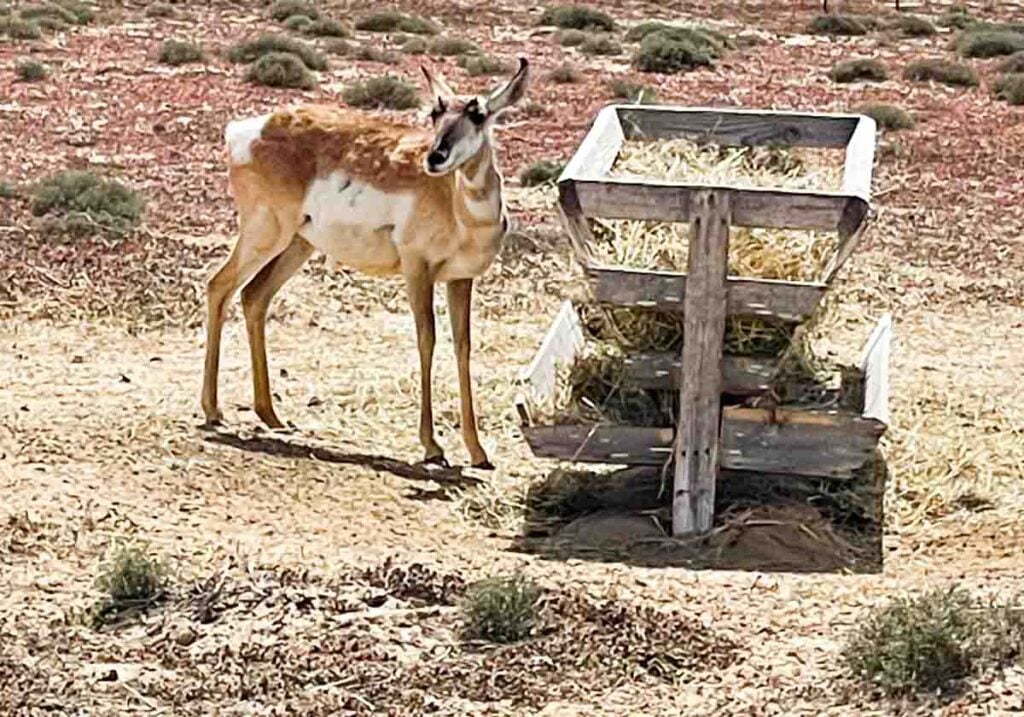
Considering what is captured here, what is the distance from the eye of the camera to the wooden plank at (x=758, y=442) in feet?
28.9

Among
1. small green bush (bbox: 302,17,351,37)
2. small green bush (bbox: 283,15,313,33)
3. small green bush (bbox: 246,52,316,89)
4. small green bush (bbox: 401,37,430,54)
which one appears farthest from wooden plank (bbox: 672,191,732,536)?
small green bush (bbox: 283,15,313,33)

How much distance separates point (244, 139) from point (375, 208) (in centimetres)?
92

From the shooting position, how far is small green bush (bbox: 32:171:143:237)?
15.3m

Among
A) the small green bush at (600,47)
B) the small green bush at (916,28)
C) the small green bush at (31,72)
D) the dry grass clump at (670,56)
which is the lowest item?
the small green bush at (916,28)

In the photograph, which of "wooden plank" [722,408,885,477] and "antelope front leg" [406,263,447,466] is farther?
"antelope front leg" [406,263,447,466]

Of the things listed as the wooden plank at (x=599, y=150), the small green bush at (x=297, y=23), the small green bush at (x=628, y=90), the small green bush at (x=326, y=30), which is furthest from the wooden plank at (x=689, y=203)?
the small green bush at (x=297, y=23)

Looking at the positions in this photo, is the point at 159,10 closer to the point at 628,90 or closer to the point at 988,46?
the point at 628,90

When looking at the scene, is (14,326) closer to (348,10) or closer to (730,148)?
(730,148)

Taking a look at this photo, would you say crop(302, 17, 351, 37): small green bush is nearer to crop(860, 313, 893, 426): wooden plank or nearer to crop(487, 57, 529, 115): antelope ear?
crop(860, 313, 893, 426): wooden plank

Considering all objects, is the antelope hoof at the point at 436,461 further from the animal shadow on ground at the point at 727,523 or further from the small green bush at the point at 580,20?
the small green bush at the point at 580,20

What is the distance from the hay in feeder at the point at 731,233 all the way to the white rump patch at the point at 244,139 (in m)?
1.90

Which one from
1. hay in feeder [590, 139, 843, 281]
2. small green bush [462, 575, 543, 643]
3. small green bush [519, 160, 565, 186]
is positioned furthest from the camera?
small green bush [519, 160, 565, 186]

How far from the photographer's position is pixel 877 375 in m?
9.69

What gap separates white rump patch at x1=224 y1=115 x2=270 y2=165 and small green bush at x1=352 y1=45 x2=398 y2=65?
2169 centimetres
